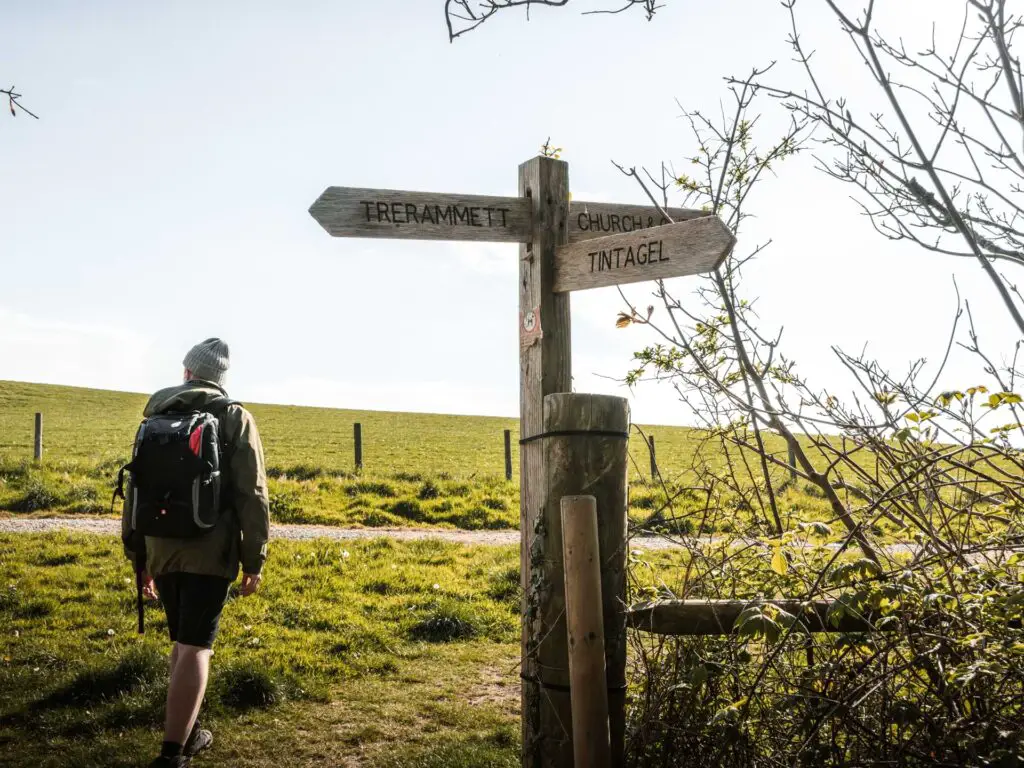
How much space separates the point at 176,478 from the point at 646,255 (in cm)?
249

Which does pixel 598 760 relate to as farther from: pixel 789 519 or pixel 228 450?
pixel 228 450

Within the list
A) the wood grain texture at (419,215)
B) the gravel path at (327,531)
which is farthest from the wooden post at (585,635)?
the gravel path at (327,531)

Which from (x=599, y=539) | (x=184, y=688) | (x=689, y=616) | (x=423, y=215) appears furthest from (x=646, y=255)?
(x=184, y=688)

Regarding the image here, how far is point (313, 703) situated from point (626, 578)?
127 inches

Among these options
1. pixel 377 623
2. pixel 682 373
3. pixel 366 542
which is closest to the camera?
pixel 682 373

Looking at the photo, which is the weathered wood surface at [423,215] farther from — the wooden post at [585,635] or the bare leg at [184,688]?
the bare leg at [184,688]

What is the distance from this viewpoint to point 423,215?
3916mm

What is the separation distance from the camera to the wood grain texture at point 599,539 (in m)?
3.22

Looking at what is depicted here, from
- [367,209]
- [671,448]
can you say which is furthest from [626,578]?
[671,448]

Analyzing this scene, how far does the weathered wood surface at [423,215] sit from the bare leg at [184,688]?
86.5 inches

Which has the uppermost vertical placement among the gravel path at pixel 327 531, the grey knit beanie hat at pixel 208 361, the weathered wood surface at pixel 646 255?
the weathered wood surface at pixel 646 255

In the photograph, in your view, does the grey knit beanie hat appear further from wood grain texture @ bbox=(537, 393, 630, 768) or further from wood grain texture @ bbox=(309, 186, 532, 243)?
wood grain texture @ bbox=(537, 393, 630, 768)

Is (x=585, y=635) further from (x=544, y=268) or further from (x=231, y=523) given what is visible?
(x=231, y=523)

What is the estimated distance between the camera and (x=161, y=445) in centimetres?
428
